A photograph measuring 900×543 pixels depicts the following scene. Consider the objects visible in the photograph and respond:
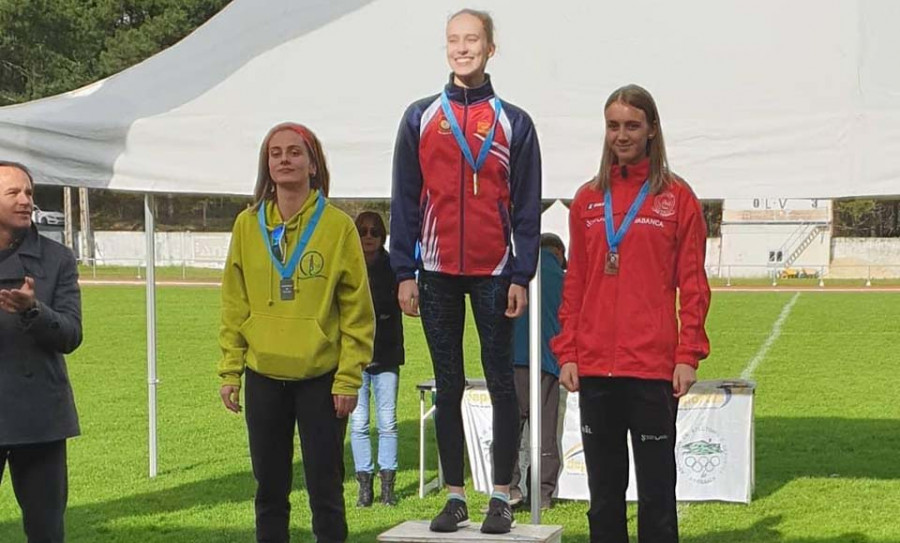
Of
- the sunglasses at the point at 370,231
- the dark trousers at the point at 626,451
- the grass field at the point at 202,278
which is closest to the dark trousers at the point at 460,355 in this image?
the dark trousers at the point at 626,451

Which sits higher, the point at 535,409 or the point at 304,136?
the point at 304,136

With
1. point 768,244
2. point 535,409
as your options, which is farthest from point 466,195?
point 768,244

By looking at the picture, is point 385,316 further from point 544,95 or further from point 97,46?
point 97,46

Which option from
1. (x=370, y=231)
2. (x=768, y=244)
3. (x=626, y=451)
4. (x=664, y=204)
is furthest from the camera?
(x=768, y=244)

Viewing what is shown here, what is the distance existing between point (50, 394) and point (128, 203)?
2270 inches

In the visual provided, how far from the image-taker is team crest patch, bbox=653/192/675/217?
471 centimetres

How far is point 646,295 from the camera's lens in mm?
4688

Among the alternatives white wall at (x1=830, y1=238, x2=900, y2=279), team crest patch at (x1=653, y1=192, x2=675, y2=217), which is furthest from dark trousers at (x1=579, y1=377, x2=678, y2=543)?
white wall at (x1=830, y1=238, x2=900, y2=279)

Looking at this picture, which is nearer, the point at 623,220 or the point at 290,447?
the point at 623,220

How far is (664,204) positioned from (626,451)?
0.95 meters

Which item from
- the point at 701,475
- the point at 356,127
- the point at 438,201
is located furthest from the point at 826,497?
the point at 438,201

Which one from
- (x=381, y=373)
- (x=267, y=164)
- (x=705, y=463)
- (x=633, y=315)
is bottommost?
(x=705, y=463)

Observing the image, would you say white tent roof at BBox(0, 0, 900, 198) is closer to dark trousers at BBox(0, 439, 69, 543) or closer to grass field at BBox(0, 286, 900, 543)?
grass field at BBox(0, 286, 900, 543)

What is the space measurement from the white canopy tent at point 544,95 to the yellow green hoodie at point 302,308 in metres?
1.73
